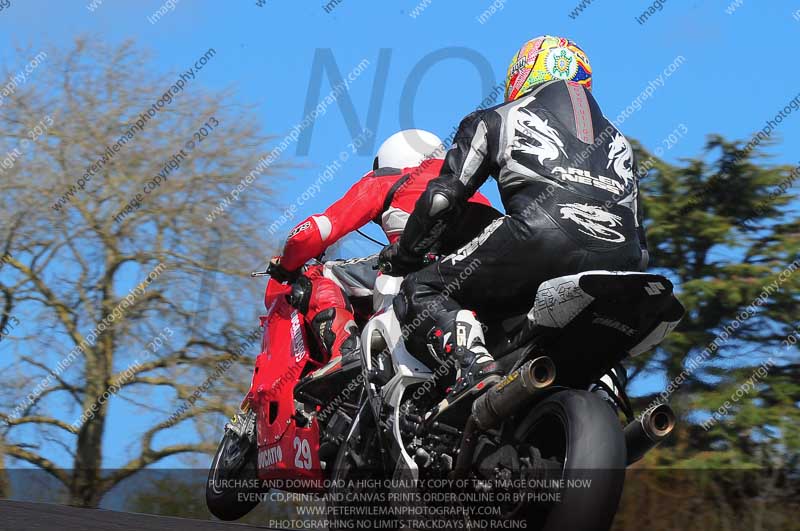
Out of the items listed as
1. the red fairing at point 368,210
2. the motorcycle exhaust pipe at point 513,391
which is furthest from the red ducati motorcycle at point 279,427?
the motorcycle exhaust pipe at point 513,391

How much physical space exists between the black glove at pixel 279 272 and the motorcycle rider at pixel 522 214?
47.7 inches

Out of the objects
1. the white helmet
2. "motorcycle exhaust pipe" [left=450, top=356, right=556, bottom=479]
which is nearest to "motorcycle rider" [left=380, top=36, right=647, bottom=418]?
"motorcycle exhaust pipe" [left=450, top=356, right=556, bottom=479]

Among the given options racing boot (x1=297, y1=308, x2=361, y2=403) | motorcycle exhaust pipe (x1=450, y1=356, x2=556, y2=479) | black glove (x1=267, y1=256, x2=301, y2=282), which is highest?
black glove (x1=267, y1=256, x2=301, y2=282)

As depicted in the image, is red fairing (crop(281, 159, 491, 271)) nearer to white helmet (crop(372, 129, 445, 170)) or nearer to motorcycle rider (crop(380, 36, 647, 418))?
white helmet (crop(372, 129, 445, 170))

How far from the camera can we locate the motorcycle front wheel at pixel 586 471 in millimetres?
3900

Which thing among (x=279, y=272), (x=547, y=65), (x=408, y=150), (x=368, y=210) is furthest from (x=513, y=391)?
(x=279, y=272)

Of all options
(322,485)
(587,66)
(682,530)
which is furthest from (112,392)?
(587,66)

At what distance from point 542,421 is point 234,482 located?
274 centimetres

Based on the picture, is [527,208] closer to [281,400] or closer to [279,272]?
[279,272]

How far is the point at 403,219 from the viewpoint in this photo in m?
5.83

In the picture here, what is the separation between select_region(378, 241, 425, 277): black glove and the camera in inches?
197

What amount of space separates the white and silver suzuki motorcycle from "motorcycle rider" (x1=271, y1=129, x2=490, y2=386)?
0.94m

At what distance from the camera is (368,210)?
5.86 meters

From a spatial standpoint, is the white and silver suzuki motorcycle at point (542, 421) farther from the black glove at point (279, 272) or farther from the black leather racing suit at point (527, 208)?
the black glove at point (279, 272)
